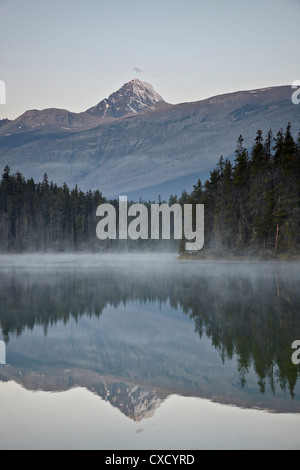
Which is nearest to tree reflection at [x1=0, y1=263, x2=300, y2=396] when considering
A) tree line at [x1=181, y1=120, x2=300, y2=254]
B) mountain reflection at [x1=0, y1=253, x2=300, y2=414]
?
mountain reflection at [x1=0, y1=253, x2=300, y2=414]

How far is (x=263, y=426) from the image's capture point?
627 cm

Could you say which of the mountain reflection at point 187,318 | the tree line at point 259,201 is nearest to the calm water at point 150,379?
the mountain reflection at point 187,318

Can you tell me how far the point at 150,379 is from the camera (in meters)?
8.52

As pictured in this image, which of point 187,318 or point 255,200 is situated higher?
point 255,200

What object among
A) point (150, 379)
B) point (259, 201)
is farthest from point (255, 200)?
point (150, 379)

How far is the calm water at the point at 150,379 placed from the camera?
6062 millimetres

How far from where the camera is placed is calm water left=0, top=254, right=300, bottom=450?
6.06 m

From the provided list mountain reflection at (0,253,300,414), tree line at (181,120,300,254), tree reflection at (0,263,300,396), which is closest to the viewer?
mountain reflection at (0,253,300,414)

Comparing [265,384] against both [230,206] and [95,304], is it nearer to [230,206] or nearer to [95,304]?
[95,304]

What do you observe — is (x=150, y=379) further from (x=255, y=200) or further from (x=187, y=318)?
(x=255, y=200)

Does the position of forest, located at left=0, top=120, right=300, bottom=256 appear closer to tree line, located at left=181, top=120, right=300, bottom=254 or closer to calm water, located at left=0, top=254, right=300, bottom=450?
tree line, located at left=181, top=120, right=300, bottom=254
